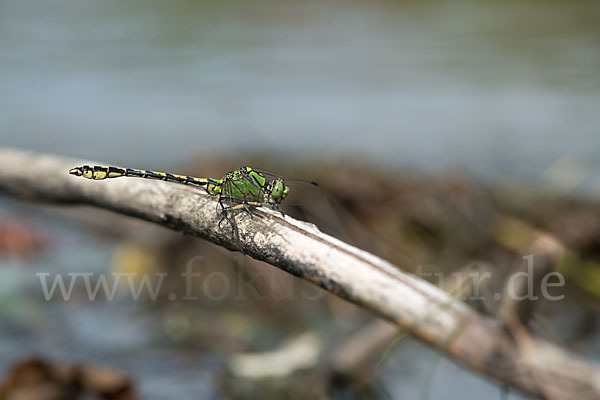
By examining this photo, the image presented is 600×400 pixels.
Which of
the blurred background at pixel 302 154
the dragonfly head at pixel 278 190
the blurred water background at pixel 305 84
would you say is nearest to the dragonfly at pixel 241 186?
the dragonfly head at pixel 278 190

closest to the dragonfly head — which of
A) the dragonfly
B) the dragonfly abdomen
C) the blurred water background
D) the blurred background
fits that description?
the dragonfly

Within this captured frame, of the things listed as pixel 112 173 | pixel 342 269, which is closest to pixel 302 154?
pixel 112 173

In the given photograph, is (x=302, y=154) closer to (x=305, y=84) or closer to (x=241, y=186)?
(x=305, y=84)

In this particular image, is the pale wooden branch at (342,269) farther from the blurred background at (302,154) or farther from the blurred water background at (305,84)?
the blurred water background at (305,84)

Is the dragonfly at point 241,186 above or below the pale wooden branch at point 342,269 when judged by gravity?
above

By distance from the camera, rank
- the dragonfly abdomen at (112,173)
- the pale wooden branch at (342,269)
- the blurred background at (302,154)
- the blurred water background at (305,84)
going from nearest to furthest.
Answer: the pale wooden branch at (342,269)
the dragonfly abdomen at (112,173)
the blurred background at (302,154)
the blurred water background at (305,84)

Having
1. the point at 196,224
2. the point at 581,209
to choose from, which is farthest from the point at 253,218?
the point at 581,209
